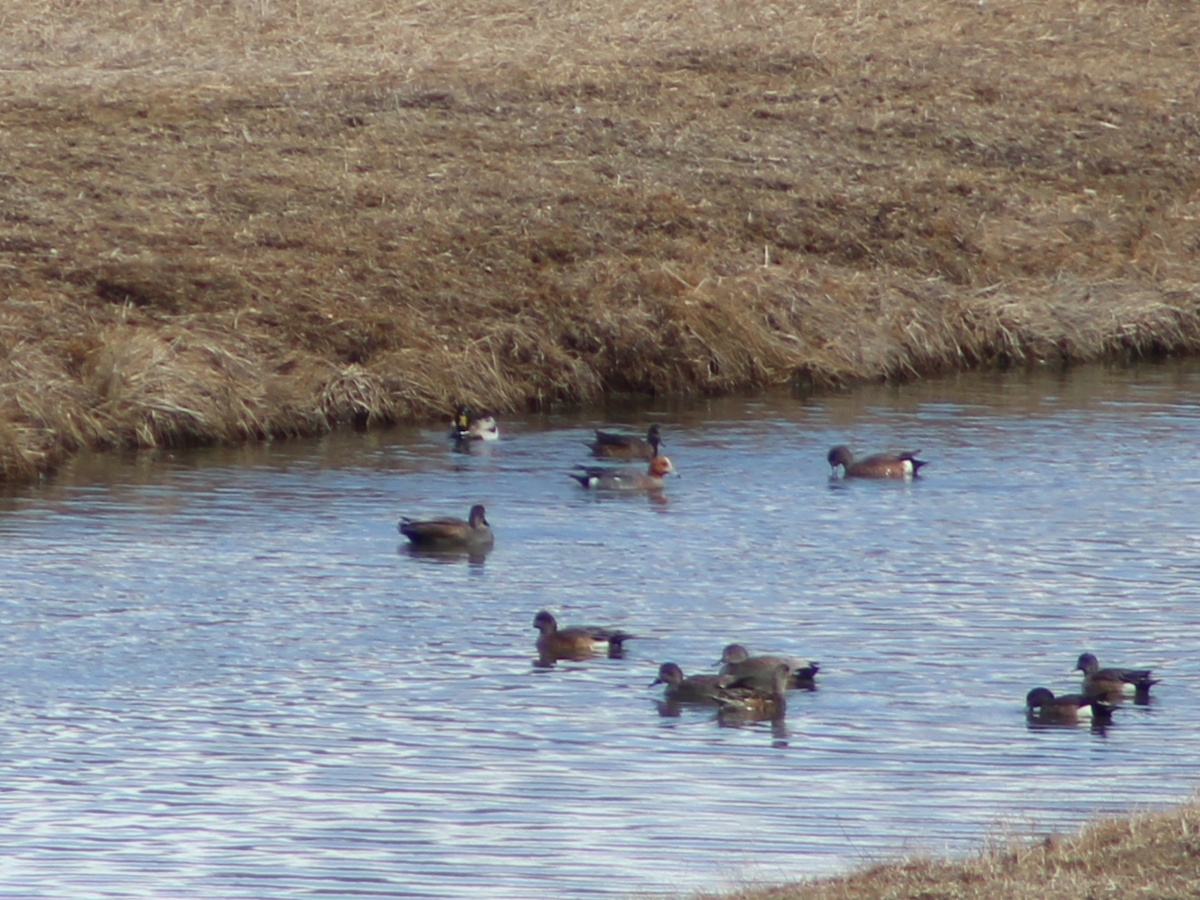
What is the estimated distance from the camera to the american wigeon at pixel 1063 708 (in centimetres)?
1358

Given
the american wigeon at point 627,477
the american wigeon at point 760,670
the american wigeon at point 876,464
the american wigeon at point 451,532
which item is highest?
the american wigeon at point 876,464

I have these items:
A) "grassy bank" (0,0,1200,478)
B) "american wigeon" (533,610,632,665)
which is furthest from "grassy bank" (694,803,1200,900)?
"grassy bank" (0,0,1200,478)

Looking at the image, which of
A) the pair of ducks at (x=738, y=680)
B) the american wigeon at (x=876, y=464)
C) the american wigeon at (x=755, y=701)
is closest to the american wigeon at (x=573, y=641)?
the pair of ducks at (x=738, y=680)

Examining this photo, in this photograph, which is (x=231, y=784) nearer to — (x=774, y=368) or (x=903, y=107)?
(x=774, y=368)

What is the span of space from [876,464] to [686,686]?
795 cm

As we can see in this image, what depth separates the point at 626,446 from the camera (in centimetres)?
2269

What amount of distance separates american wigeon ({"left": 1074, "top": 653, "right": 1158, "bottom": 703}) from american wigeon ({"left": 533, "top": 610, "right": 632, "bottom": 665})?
10.5 ft

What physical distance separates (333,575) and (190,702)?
3890mm

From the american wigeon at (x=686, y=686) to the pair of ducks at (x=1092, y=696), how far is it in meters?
1.93

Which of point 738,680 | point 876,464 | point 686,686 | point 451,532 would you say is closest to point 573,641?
point 686,686

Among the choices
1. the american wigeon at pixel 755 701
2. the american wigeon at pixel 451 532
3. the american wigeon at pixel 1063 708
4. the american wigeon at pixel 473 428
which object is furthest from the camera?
the american wigeon at pixel 473 428

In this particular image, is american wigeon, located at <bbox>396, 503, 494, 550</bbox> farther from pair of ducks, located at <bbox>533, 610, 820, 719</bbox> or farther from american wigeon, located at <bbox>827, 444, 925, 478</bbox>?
american wigeon, located at <bbox>827, 444, 925, 478</bbox>

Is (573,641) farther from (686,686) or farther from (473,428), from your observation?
(473,428)

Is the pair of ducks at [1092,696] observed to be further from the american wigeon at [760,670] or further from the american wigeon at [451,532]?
the american wigeon at [451,532]
